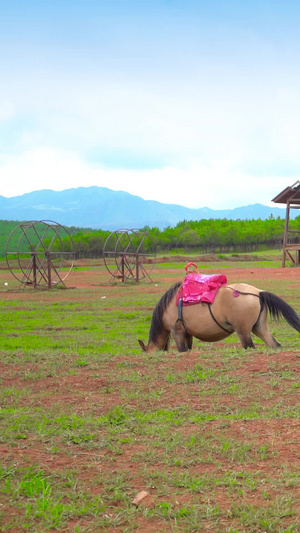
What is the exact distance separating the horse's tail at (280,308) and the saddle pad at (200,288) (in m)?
0.79

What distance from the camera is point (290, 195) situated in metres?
41.8

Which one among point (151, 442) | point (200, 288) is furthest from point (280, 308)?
point (151, 442)

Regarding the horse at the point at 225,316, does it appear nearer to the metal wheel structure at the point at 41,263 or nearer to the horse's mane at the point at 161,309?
the horse's mane at the point at 161,309

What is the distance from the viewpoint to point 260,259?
2512 inches

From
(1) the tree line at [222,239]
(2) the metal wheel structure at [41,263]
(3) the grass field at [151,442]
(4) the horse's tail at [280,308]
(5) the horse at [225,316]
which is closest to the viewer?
(3) the grass field at [151,442]

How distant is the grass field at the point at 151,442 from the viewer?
11.8 ft

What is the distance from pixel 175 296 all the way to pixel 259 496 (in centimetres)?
581

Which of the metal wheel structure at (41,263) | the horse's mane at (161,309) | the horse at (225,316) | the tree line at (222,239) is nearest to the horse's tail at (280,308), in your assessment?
the horse at (225,316)

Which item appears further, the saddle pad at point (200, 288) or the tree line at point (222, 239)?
the tree line at point (222, 239)

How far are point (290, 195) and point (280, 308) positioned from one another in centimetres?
3484

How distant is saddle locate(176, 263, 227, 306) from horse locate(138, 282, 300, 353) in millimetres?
85

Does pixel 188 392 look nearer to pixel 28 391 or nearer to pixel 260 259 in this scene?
pixel 28 391

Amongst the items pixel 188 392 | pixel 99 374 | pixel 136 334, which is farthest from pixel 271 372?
pixel 136 334

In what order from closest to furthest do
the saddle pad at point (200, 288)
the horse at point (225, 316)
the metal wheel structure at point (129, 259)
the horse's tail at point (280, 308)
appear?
1. the horse's tail at point (280, 308)
2. the horse at point (225, 316)
3. the saddle pad at point (200, 288)
4. the metal wheel structure at point (129, 259)
